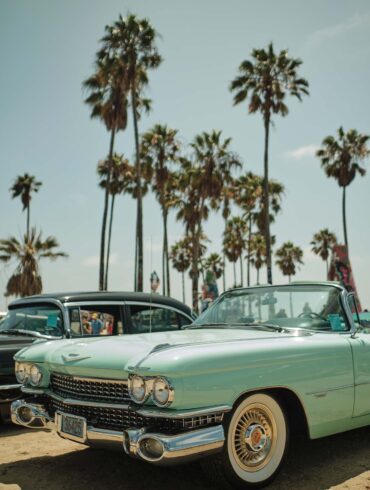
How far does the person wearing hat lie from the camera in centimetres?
652

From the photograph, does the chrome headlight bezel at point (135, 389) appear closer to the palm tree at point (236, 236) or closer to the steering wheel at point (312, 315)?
the steering wheel at point (312, 315)

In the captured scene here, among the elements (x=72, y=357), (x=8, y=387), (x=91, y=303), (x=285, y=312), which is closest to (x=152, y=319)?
(x=91, y=303)

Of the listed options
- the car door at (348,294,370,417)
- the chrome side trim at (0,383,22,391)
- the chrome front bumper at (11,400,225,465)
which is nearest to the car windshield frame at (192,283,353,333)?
the car door at (348,294,370,417)

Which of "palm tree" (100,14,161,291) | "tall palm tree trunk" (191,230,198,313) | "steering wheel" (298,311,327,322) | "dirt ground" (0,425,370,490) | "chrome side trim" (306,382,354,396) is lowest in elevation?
"dirt ground" (0,425,370,490)

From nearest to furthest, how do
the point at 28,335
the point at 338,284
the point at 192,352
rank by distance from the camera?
1. the point at 192,352
2. the point at 338,284
3. the point at 28,335

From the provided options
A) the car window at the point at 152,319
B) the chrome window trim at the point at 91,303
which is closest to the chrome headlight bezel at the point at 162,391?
the chrome window trim at the point at 91,303

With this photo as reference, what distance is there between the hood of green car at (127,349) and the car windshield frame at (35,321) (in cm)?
183

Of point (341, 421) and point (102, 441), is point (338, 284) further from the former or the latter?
point (102, 441)

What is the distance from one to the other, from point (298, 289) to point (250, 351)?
1.55m

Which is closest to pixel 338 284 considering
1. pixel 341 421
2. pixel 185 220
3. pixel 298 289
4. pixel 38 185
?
pixel 298 289

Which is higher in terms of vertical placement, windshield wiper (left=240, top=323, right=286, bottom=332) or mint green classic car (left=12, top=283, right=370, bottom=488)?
windshield wiper (left=240, top=323, right=286, bottom=332)

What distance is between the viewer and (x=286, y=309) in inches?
187

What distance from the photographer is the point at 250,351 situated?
11.5 feet

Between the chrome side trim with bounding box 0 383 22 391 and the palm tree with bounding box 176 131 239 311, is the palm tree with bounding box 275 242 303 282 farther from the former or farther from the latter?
the chrome side trim with bounding box 0 383 22 391
